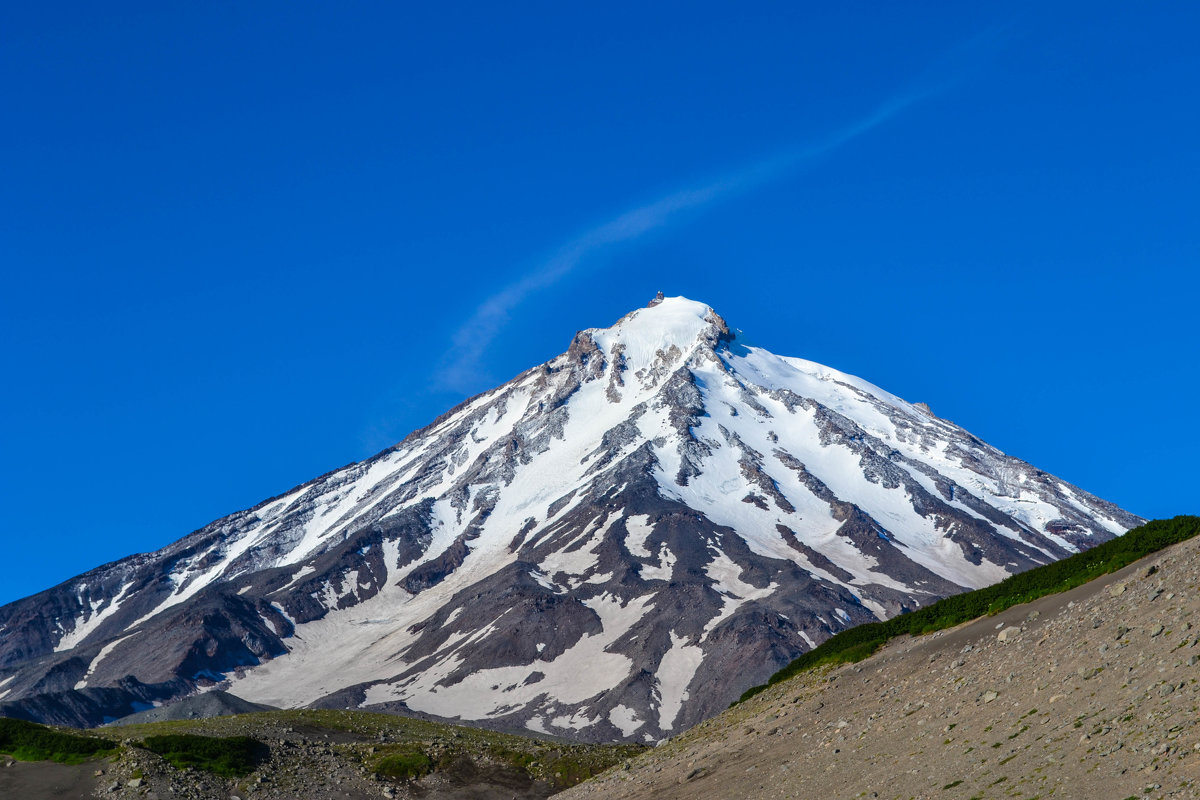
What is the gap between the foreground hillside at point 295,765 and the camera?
51.5m

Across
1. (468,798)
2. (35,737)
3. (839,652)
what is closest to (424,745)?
(468,798)

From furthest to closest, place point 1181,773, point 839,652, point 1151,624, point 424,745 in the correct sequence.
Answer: point 424,745, point 839,652, point 1151,624, point 1181,773

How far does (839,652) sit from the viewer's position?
53281 mm

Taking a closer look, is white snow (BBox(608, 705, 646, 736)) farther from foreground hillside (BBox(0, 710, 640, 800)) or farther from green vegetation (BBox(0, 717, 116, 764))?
green vegetation (BBox(0, 717, 116, 764))

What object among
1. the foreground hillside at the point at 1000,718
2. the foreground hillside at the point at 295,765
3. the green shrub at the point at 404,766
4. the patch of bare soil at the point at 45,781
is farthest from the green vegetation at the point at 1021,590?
the patch of bare soil at the point at 45,781

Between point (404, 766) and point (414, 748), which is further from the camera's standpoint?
point (414, 748)

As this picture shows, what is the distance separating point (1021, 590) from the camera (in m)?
48.5

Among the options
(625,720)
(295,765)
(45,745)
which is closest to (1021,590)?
(295,765)

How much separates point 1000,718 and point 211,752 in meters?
37.9

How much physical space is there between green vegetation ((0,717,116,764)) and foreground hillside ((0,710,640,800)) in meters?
0.10

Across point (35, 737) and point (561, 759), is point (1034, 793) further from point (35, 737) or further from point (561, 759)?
point (35, 737)

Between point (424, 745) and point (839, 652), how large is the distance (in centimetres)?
2381

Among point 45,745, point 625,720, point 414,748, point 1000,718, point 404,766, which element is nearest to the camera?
point 1000,718

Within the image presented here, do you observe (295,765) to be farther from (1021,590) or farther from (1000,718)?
(1000,718)
